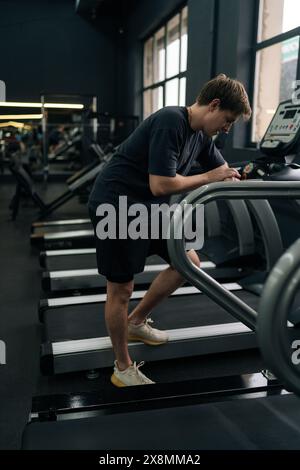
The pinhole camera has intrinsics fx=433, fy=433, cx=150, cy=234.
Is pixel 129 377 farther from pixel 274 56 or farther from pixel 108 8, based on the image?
pixel 108 8

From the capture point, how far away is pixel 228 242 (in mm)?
4359

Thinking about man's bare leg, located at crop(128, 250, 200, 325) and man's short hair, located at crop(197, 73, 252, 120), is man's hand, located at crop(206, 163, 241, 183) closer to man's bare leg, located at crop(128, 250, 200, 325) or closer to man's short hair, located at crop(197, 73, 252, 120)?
man's short hair, located at crop(197, 73, 252, 120)

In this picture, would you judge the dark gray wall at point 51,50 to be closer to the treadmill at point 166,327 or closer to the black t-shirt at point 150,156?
the treadmill at point 166,327

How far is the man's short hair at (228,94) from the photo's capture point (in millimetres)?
1752

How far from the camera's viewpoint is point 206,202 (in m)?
1.44

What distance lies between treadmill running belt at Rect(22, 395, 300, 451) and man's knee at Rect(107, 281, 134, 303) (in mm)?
489

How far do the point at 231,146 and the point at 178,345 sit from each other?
2.92 meters

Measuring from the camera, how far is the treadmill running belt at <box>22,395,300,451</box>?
139cm

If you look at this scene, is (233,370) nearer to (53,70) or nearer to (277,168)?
(277,168)

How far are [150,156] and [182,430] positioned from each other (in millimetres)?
1022

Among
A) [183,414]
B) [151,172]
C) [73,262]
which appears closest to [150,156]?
[151,172]

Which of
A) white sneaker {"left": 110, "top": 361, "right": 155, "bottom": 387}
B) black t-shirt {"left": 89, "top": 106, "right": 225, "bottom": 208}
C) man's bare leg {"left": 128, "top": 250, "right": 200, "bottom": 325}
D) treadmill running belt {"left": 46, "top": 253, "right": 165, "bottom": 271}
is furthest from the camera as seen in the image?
treadmill running belt {"left": 46, "top": 253, "right": 165, "bottom": 271}

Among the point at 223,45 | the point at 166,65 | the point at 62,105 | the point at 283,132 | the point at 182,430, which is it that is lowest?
the point at 182,430

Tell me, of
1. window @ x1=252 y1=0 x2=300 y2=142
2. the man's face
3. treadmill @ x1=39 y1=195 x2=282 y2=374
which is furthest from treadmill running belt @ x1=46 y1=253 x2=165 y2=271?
the man's face
